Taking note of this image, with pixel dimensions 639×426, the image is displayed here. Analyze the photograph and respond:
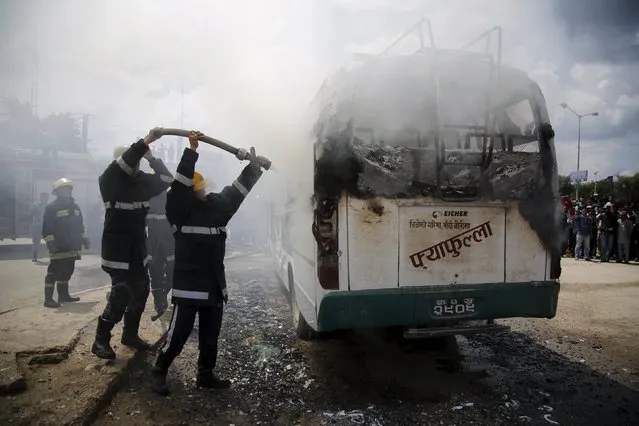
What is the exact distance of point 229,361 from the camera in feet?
14.5

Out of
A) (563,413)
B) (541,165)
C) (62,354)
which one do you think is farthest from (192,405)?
(541,165)

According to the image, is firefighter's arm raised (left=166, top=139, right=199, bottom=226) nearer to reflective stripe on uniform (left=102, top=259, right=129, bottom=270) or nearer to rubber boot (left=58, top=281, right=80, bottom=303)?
reflective stripe on uniform (left=102, top=259, right=129, bottom=270)

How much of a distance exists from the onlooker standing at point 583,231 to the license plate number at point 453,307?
11180 millimetres

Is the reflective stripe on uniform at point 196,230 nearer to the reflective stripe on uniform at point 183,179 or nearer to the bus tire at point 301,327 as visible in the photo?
the reflective stripe on uniform at point 183,179

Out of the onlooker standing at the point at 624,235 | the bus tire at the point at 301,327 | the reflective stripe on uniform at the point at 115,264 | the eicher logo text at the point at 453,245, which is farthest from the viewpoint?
the onlooker standing at the point at 624,235

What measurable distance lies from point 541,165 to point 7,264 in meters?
12.0

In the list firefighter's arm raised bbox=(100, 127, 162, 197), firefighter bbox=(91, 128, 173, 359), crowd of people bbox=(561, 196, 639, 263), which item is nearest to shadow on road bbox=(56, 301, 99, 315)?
firefighter bbox=(91, 128, 173, 359)

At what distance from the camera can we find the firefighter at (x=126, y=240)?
400cm

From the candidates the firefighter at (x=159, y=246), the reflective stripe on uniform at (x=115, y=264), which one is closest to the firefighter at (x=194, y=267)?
the reflective stripe on uniform at (x=115, y=264)

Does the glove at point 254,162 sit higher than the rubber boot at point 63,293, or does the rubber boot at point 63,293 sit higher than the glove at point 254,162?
the glove at point 254,162

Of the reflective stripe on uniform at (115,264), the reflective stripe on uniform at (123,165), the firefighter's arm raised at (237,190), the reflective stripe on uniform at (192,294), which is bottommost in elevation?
the reflective stripe on uniform at (192,294)

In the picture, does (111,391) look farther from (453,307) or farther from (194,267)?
(453,307)

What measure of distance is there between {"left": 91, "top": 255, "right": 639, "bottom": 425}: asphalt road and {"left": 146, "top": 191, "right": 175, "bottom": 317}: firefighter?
118cm

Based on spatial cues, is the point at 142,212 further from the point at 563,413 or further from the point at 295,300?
the point at 563,413
